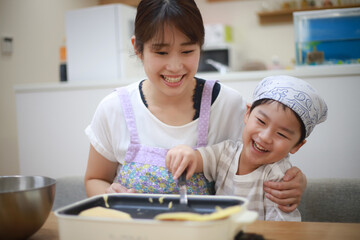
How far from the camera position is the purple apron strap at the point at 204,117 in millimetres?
1254

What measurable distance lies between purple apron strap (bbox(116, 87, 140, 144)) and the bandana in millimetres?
404

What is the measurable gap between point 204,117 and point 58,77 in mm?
3889

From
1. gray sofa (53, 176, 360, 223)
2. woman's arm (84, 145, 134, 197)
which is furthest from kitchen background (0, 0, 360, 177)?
woman's arm (84, 145, 134, 197)

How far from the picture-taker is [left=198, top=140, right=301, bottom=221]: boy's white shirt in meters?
1.12

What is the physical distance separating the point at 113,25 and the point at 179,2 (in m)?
1.64

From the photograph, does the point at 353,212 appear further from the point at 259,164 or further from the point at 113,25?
the point at 113,25

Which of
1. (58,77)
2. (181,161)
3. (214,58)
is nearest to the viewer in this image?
(181,161)

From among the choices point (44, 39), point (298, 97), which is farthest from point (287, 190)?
point (44, 39)

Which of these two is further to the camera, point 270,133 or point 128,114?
point 128,114

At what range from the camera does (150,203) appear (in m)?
0.78

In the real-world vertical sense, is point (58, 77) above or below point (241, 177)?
above

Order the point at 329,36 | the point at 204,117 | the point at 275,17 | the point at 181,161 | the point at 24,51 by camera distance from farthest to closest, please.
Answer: the point at 275,17, the point at 24,51, the point at 329,36, the point at 204,117, the point at 181,161

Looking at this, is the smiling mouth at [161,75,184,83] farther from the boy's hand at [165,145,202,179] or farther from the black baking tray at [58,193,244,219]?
the black baking tray at [58,193,244,219]

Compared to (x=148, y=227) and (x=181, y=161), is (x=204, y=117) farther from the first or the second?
(x=148, y=227)
